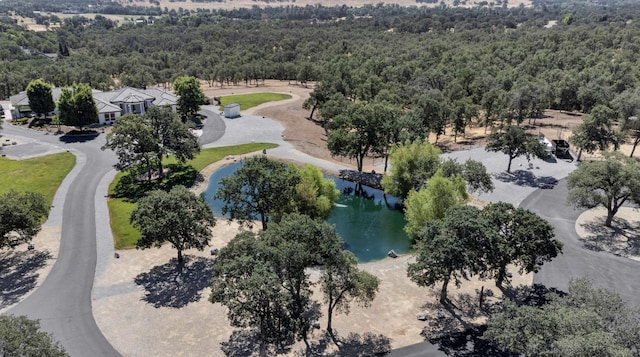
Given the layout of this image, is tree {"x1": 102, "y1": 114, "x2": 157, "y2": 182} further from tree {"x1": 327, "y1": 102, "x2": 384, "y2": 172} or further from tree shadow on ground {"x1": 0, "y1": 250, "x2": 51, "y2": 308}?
tree {"x1": 327, "y1": 102, "x2": 384, "y2": 172}

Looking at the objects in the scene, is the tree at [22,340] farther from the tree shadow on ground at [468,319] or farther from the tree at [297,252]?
the tree shadow on ground at [468,319]

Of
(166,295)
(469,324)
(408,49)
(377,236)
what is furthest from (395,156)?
(408,49)

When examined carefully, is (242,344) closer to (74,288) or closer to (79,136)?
(74,288)

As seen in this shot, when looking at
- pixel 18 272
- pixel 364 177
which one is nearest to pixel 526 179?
pixel 364 177

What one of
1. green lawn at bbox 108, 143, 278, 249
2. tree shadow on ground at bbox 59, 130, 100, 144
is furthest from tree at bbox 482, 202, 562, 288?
tree shadow on ground at bbox 59, 130, 100, 144

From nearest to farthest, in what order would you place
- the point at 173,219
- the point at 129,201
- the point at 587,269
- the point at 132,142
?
the point at 173,219 → the point at 587,269 → the point at 129,201 → the point at 132,142

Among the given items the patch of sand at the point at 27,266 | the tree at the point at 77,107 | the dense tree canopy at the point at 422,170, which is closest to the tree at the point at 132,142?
the patch of sand at the point at 27,266
